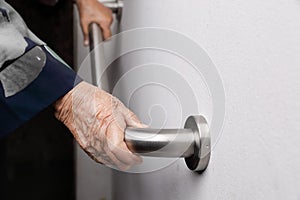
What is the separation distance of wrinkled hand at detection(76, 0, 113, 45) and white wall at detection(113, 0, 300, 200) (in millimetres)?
Answer: 464

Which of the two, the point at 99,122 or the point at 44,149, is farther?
the point at 44,149

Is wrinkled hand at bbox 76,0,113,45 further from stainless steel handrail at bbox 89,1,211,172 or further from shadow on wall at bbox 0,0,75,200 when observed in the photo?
stainless steel handrail at bbox 89,1,211,172

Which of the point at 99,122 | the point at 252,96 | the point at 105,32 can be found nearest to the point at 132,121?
the point at 99,122

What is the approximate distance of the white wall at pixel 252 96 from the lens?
0.93 ft

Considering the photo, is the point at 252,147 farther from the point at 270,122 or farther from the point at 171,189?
the point at 171,189

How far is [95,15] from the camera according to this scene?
3.26 ft

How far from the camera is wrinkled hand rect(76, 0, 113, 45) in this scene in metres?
0.98

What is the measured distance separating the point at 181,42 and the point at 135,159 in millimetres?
149

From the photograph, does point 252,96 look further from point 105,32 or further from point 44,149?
point 44,149

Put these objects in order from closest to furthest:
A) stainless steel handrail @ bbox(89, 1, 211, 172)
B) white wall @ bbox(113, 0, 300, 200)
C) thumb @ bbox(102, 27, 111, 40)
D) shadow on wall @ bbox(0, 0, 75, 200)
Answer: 1. white wall @ bbox(113, 0, 300, 200)
2. stainless steel handrail @ bbox(89, 1, 211, 172)
3. thumb @ bbox(102, 27, 111, 40)
4. shadow on wall @ bbox(0, 0, 75, 200)

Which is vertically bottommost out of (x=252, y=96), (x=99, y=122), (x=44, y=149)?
(x=44, y=149)

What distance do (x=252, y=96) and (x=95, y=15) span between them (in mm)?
708

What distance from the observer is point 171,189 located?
59 centimetres

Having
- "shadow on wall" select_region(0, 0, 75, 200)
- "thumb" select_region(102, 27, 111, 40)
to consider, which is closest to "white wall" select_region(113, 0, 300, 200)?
"thumb" select_region(102, 27, 111, 40)
